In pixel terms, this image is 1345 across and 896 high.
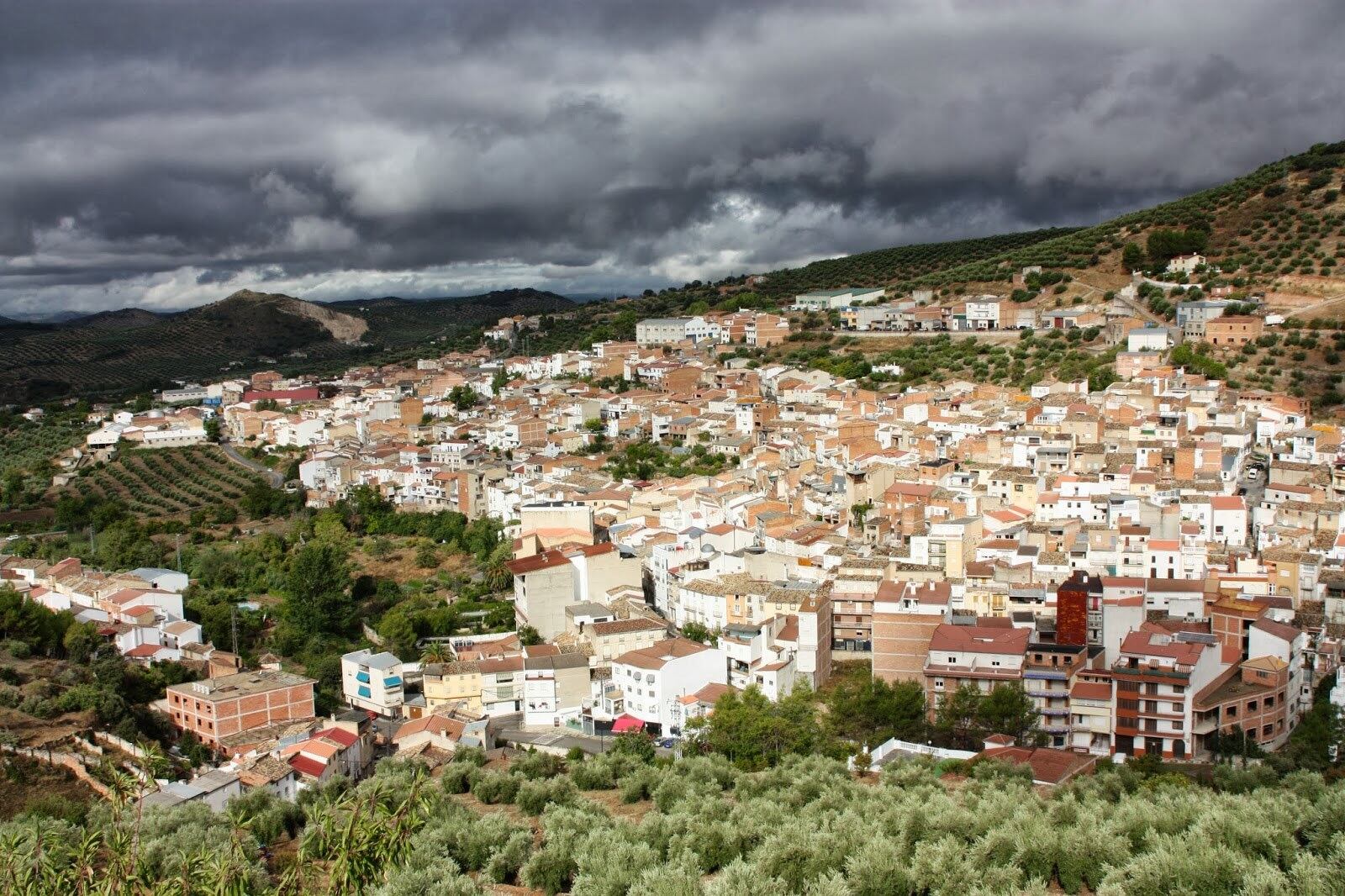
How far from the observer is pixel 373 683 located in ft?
64.1

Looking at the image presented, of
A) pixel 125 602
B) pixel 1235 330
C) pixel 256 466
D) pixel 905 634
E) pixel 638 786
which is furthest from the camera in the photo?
pixel 256 466

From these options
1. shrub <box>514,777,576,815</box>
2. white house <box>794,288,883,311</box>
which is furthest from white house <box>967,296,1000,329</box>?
shrub <box>514,777,576,815</box>

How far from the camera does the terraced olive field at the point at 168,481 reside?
35.2 metres

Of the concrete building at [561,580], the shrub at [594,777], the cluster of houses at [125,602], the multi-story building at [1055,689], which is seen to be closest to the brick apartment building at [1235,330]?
the multi-story building at [1055,689]

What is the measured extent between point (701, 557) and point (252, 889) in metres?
14.3

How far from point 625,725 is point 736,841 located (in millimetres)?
8920

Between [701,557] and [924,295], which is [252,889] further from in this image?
[924,295]

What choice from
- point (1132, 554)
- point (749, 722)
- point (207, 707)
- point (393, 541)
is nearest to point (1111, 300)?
point (1132, 554)

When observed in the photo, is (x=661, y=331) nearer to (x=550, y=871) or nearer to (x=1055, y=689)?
(x=1055, y=689)

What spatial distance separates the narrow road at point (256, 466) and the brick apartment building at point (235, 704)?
1852 centimetres

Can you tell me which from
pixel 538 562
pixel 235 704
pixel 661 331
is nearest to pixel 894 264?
pixel 661 331

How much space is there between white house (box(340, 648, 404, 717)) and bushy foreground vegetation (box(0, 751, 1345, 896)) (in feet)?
24.8

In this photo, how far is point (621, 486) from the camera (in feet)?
88.4

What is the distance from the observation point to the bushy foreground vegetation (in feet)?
23.3
